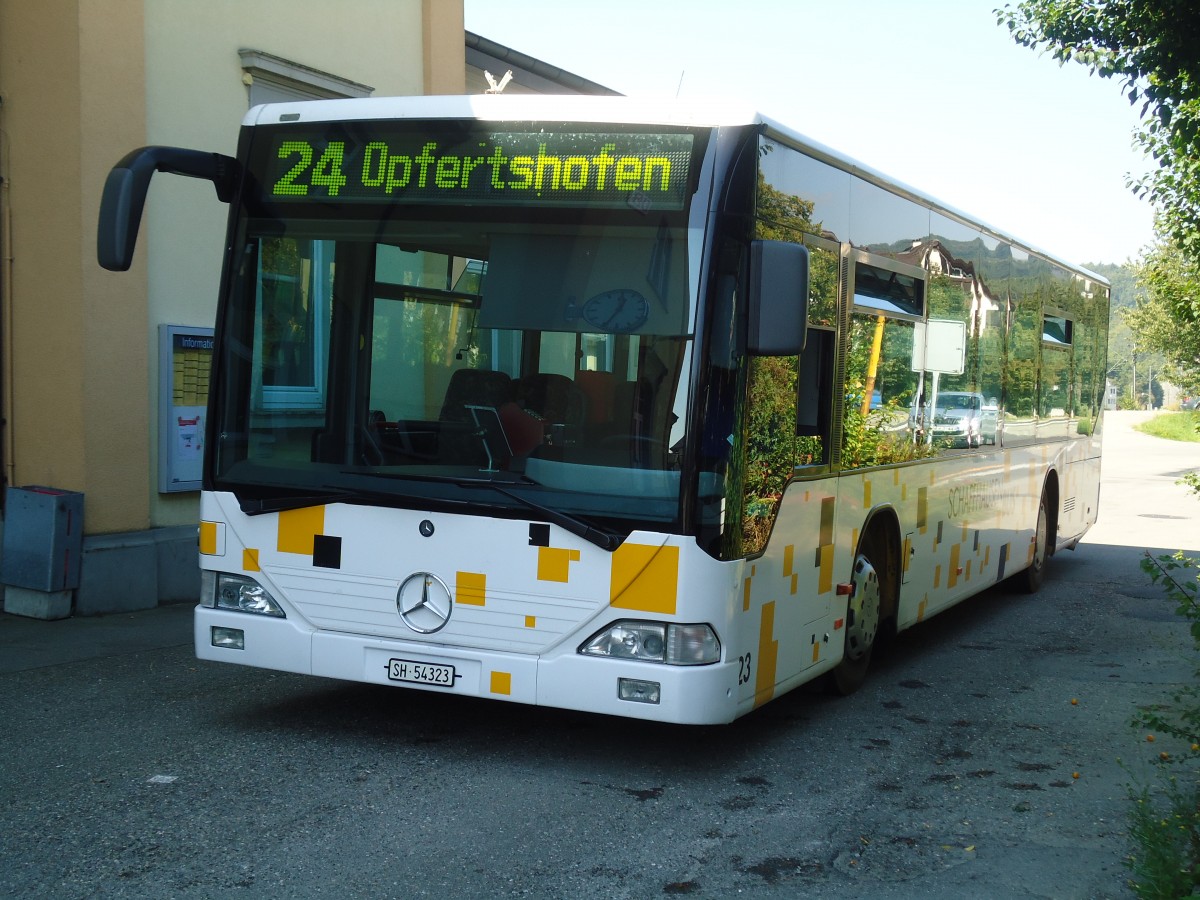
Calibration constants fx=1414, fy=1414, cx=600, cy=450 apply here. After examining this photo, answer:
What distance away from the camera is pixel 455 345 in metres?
6.01

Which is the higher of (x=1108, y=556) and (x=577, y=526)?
(x=577, y=526)

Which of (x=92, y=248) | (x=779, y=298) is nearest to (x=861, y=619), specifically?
(x=779, y=298)

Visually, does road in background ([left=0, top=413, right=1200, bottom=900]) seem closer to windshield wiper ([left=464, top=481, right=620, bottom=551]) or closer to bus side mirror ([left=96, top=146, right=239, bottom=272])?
windshield wiper ([left=464, top=481, right=620, bottom=551])

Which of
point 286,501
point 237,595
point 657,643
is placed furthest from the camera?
point 237,595

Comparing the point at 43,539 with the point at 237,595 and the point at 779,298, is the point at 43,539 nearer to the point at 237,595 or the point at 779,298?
the point at 237,595

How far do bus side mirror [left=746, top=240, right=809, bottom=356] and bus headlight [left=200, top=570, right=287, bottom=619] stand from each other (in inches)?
95.5

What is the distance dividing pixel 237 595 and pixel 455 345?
59.6 inches

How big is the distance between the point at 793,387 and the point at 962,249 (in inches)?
143

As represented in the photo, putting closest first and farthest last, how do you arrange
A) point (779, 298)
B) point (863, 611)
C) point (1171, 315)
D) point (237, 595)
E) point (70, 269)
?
point (779, 298)
point (237, 595)
point (863, 611)
point (70, 269)
point (1171, 315)

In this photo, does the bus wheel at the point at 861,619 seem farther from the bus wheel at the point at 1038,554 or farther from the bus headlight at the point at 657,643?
the bus wheel at the point at 1038,554

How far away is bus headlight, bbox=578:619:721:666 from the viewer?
561 centimetres

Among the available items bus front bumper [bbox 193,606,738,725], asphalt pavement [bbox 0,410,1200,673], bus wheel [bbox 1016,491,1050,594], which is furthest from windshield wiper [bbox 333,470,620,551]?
bus wheel [bbox 1016,491,1050,594]

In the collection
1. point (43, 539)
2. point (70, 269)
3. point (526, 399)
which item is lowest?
point (43, 539)

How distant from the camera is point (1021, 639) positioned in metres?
10.3
